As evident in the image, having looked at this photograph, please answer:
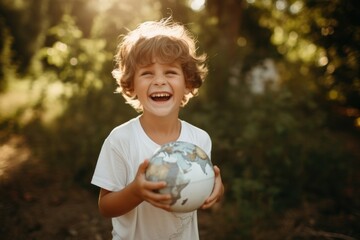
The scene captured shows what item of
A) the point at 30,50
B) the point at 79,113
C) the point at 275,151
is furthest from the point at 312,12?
the point at 30,50

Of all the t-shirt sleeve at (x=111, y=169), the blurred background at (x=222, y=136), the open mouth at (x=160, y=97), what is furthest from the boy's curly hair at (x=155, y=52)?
the blurred background at (x=222, y=136)

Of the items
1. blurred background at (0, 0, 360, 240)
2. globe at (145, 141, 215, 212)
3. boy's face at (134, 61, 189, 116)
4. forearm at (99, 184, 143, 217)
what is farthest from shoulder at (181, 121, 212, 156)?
blurred background at (0, 0, 360, 240)

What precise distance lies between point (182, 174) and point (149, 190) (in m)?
0.20

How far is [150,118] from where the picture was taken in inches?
92.9

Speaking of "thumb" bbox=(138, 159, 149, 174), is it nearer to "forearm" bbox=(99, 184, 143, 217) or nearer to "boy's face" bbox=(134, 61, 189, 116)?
"forearm" bbox=(99, 184, 143, 217)

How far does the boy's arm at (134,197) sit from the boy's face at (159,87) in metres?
0.46

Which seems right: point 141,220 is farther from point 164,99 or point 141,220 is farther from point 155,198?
point 164,99

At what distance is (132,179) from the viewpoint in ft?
7.16

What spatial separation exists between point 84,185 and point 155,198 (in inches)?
133

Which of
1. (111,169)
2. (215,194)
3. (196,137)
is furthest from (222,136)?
(111,169)

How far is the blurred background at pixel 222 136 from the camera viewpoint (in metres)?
4.32

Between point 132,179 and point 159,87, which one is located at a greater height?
point 159,87

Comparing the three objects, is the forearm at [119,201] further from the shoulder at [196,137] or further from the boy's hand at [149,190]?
the shoulder at [196,137]

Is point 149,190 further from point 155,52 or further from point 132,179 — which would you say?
point 155,52
